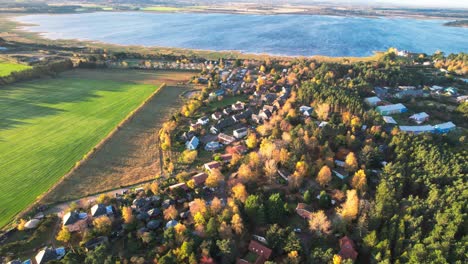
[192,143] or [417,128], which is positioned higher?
[417,128]

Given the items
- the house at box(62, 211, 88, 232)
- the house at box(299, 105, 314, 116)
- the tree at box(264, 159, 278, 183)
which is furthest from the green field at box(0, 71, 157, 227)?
the house at box(299, 105, 314, 116)

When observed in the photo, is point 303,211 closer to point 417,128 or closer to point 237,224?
point 237,224

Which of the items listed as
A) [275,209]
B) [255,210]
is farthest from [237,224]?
[275,209]

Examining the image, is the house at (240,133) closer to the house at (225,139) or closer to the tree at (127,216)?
the house at (225,139)

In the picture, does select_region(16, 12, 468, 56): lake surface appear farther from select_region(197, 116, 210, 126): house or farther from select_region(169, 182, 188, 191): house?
select_region(169, 182, 188, 191): house

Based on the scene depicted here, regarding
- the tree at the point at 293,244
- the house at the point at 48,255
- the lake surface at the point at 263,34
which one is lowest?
the house at the point at 48,255

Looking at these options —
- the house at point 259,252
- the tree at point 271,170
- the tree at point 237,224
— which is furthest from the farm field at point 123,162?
the house at point 259,252
